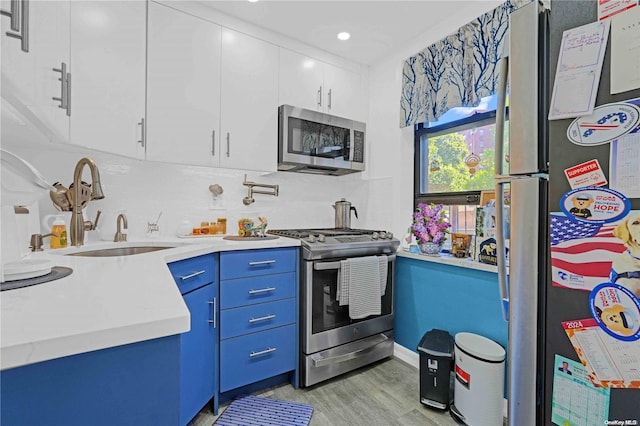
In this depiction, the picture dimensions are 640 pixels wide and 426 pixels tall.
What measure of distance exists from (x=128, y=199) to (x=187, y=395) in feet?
4.17

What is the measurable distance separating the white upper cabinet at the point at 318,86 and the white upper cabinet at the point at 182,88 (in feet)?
1.72

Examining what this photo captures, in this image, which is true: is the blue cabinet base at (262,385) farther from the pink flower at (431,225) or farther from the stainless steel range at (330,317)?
the pink flower at (431,225)

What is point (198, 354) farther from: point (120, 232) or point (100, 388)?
point (100, 388)

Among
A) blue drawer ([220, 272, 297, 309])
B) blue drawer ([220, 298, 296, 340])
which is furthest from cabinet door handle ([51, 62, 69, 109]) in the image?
blue drawer ([220, 298, 296, 340])

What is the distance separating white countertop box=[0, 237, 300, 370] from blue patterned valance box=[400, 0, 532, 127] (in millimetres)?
1936

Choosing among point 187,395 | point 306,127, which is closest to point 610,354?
point 187,395

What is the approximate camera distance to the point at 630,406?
31.9 inches

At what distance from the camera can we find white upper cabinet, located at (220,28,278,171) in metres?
2.05

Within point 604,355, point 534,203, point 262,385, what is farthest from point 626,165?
point 262,385

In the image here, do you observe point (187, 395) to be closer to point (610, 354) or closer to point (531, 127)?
point (610, 354)

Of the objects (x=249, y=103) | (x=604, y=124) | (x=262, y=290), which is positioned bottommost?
(x=262, y=290)

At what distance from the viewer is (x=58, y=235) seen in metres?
1.54

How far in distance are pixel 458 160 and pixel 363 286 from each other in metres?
1.19

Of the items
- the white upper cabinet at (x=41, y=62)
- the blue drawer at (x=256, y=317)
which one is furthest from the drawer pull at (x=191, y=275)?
the white upper cabinet at (x=41, y=62)
